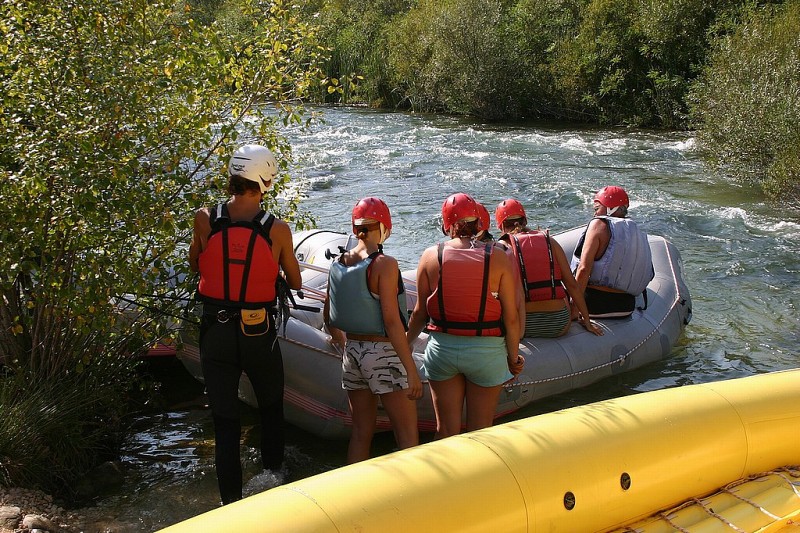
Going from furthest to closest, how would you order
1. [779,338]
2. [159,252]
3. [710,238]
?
[710,238] → [779,338] → [159,252]

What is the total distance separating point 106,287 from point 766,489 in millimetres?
2978

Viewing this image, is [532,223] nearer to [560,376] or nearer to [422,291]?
[560,376]

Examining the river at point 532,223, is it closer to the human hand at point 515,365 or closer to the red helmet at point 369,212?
the human hand at point 515,365

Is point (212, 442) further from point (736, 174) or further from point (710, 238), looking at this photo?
point (736, 174)

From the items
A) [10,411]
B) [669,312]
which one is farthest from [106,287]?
[669,312]

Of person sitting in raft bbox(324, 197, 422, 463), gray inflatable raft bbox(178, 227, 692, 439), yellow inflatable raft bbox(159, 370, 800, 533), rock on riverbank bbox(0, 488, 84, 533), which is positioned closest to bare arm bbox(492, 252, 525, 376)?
person sitting in raft bbox(324, 197, 422, 463)

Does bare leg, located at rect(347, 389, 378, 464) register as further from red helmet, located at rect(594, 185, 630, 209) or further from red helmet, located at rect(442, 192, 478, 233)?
red helmet, located at rect(594, 185, 630, 209)

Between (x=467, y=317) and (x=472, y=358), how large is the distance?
0.19 m

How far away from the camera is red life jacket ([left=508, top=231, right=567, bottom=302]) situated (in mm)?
5078

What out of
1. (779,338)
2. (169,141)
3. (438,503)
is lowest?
(779,338)

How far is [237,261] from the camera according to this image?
10.9 feet

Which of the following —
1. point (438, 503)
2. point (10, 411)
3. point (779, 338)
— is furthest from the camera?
point (779, 338)

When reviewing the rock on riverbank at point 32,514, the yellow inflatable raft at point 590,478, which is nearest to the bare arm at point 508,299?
the yellow inflatable raft at point 590,478

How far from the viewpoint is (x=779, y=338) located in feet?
21.5
